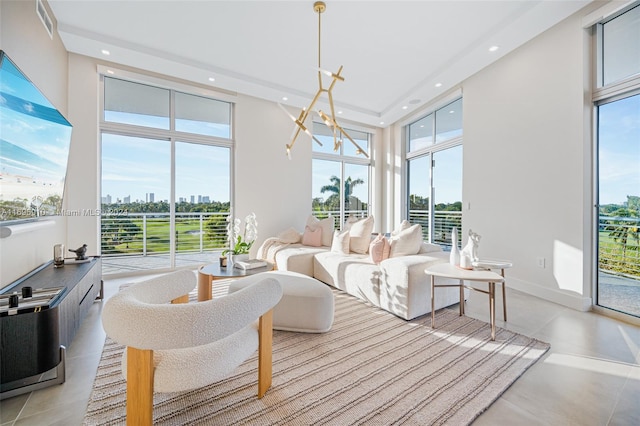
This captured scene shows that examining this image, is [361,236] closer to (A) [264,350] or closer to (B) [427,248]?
(B) [427,248]

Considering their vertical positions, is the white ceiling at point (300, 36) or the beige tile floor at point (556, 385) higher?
the white ceiling at point (300, 36)

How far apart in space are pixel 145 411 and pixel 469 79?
5.17 metres

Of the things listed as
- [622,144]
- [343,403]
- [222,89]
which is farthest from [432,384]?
[222,89]

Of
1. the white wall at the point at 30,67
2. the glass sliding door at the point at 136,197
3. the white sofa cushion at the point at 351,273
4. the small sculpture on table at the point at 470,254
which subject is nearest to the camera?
the white wall at the point at 30,67

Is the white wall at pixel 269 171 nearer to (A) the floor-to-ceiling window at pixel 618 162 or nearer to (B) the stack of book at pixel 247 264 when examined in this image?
(B) the stack of book at pixel 247 264

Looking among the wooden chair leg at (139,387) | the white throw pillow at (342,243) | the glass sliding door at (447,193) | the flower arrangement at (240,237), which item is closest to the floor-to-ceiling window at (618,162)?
the glass sliding door at (447,193)

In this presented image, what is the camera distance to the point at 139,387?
1.08m

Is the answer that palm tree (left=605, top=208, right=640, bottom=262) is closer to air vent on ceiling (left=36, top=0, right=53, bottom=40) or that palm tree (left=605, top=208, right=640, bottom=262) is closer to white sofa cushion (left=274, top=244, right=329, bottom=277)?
white sofa cushion (left=274, top=244, right=329, bottom=277)

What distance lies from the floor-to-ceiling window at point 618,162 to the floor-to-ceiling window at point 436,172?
1.90 m

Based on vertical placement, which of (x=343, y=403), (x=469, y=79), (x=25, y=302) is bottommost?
(x=343, y=403)

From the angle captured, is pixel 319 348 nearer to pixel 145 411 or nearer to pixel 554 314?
pixel 145 411

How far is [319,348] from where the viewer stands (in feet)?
6.88

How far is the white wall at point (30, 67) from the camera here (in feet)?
6.69

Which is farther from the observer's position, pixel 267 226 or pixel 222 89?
pixel 267 226
